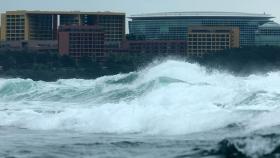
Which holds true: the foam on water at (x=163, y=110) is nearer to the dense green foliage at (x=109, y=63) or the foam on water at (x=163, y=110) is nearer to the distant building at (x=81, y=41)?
the dense green foliage at (x=109, y=63)

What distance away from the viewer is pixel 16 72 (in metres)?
81.6

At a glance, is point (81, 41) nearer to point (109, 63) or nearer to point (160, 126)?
point (109, 63)

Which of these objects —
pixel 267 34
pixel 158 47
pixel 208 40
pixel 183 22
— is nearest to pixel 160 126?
pixel 158 47

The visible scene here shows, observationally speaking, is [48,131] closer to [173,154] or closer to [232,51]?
[173,154]

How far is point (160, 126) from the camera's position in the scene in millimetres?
25422

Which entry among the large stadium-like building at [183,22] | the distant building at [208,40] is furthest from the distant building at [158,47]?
the large stadium-like building at [183,22]

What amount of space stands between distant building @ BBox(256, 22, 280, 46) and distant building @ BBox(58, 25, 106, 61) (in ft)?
73.7

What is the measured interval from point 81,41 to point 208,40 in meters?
13.2

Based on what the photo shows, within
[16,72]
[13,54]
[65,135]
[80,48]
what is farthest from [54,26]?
[65,135]

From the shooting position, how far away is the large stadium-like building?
389 feet

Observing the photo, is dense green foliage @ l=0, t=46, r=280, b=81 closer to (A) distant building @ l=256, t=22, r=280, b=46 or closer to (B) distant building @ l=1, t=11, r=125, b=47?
(B) distant building @ l=1, t=11, r=125, b=47

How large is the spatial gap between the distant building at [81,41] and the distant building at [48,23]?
7.52 metres

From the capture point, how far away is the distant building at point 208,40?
319ft

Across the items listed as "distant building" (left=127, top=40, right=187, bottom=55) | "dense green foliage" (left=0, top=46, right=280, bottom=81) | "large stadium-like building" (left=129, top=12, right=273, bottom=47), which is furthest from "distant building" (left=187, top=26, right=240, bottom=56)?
"large stadium-like building" (left=129, top=12, right=273, bottom=47)
